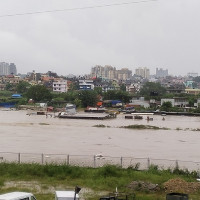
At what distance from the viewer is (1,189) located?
25.5ft

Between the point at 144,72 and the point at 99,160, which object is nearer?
the point at 99,160

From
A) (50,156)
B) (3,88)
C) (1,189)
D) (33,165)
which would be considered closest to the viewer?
(1,189)

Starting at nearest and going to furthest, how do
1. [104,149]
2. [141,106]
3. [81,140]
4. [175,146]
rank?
1. [104,149]
2. [175,146]
3. [81,140]
4. [141,106]

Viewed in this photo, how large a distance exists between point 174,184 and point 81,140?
11.2 meters

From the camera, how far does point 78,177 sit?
A: 29.8 feet

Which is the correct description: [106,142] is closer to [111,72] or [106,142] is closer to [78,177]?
[78,177]

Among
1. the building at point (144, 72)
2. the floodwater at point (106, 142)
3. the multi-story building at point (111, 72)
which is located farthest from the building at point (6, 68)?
the floodwater at point (106, 142)

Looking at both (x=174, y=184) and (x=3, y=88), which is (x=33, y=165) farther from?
(x=3, y=88)

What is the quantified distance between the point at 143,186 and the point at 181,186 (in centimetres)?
77

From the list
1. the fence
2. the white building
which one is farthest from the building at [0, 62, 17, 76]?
the fence

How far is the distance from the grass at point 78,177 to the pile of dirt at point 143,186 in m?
0.11

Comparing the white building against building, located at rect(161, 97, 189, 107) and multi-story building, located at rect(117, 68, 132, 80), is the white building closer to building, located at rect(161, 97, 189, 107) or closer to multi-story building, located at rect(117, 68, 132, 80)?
building, located at rect(161, 97, 189, 107)

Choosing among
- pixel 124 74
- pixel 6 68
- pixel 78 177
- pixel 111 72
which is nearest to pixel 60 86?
pixel 78 177

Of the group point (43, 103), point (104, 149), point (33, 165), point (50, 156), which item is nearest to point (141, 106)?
point (43, 103)
